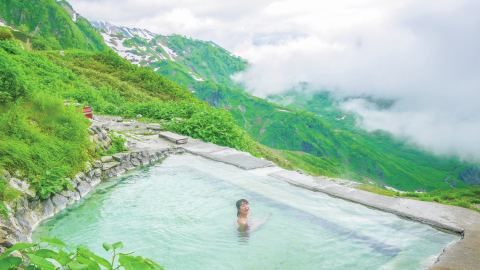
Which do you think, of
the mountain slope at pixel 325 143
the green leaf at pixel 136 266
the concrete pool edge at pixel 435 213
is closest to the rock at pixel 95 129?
the concrete pool edge at pixel 435 213

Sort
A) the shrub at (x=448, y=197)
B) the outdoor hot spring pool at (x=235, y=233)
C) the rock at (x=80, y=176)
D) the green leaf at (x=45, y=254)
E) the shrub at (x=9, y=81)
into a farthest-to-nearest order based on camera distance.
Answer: the rock at (x=80, y=176) < the shrub at (x=9, y=81) < the shrub at (x=448, y=197) < the outdoor hot spring pool at (x=235, y=233) < the green leaf at (x=45, y=254)

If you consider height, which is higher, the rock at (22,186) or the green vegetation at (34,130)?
the green vegetation at (34,130)

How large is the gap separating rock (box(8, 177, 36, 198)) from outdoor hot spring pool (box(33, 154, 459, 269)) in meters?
0.58

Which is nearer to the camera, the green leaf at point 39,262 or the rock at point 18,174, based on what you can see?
the green leaf at point 39,262

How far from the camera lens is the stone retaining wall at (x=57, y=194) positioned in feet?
11.8

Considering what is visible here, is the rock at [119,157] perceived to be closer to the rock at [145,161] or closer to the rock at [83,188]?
the rock at [145,161]

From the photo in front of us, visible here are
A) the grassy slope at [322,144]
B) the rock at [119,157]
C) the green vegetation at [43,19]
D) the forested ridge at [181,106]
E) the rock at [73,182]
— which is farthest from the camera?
the grassy slope at [322,144]

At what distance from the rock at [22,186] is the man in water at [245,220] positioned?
11.8 ft

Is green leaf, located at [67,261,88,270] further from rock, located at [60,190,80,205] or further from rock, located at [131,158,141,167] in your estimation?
rock, located at [131,158,141,167]

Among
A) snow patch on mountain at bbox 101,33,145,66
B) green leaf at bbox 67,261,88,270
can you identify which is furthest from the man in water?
snow patch on mountain at bbox 101,33,145,66

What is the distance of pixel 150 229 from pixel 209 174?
2.47 m

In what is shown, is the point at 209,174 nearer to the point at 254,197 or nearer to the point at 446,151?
the point at 254,197

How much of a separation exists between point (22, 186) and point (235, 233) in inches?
147

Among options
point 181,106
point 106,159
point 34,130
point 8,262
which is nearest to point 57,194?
point 34,130
